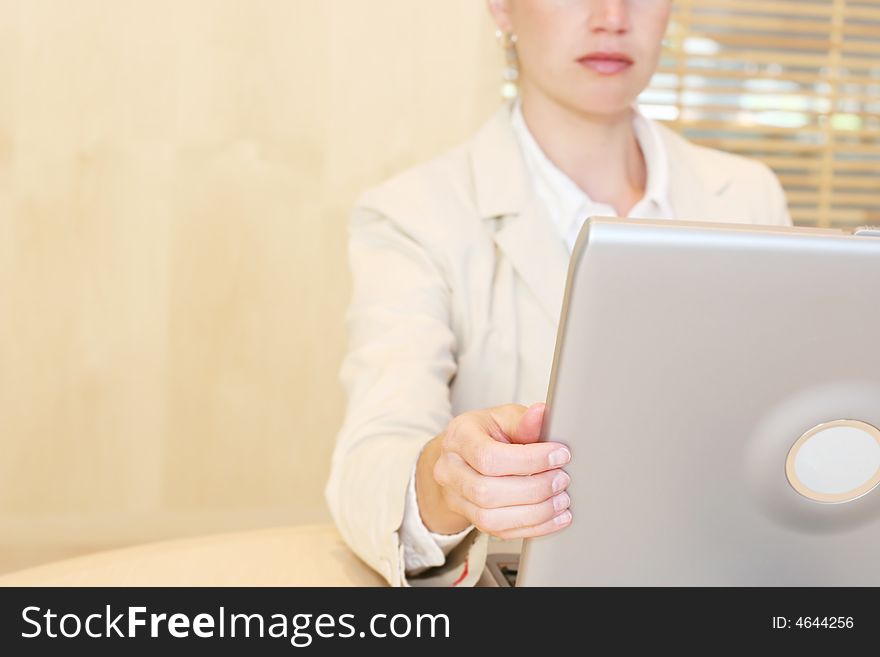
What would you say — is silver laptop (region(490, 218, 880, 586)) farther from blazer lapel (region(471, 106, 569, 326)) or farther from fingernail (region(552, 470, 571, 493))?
blazer lapel (region(471, 106, 569, 326))

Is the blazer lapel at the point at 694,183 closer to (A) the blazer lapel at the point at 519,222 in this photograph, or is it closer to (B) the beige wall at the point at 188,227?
(A) the blazer lapel at the point at 519,222

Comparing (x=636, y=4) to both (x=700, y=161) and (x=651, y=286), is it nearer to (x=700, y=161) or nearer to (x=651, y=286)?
(x=700, y=161)

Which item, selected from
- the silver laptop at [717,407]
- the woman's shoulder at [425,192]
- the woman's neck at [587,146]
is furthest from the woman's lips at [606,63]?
the silver laptop at [717,407]

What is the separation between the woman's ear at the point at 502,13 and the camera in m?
1.53

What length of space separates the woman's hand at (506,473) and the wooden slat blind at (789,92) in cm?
249

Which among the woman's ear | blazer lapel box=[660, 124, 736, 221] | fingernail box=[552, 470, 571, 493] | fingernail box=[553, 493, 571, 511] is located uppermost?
the woman's ear

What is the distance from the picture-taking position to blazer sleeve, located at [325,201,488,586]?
978mm

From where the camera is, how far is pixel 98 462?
2971 mm

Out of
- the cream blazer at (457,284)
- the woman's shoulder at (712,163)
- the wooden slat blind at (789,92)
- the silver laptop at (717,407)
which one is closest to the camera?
the silver laptop at (717,407)

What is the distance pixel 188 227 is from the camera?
291cm

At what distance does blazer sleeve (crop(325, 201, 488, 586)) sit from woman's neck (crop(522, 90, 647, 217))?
0.92 ft

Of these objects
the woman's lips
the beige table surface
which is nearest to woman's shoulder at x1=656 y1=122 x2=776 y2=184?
the woman's lips

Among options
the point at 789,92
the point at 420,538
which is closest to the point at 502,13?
the point at 420,538

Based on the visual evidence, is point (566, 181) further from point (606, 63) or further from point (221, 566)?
point (221, 566)
